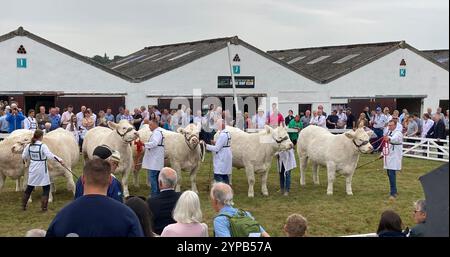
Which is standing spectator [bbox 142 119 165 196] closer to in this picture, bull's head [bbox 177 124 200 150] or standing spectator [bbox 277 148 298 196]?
bull's head [bbox 177 124 200 150]

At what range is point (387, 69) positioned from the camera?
3062 centimetres

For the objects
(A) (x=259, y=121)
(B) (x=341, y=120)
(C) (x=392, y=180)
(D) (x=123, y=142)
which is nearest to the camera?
(D) (x=123, y=142)

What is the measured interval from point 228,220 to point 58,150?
25.3 feet

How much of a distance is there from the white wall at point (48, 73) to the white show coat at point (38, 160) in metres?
13.1

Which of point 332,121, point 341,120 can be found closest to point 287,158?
point 332,121

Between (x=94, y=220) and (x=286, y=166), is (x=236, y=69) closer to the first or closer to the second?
(x=286, y=166)

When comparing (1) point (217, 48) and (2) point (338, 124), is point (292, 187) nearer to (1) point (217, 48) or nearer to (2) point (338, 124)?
(2) point (338, 124)

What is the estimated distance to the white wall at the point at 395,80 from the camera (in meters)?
30.1

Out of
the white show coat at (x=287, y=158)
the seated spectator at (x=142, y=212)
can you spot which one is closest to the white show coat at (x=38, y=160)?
the white show coat at (x=287, y=158)

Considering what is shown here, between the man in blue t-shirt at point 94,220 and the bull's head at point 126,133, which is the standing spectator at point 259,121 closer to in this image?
the bull's head at point 126,133

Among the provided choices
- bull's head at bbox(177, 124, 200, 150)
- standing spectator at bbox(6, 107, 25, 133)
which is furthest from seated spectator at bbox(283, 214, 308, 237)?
standing spectator at bbox(6, 107, 25, 133)

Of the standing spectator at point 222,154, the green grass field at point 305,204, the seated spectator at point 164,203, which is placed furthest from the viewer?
the standing spectator at point 222,154

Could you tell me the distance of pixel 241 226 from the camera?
5055 millimetres
